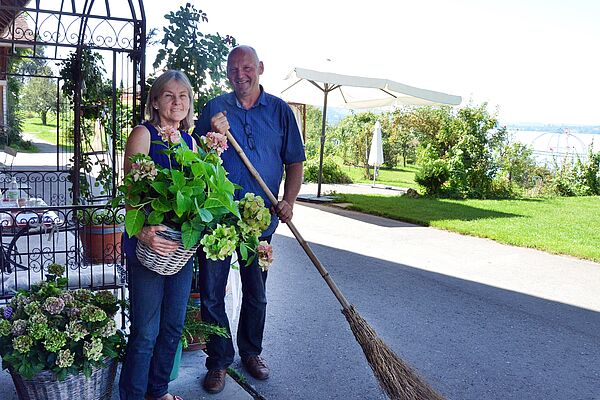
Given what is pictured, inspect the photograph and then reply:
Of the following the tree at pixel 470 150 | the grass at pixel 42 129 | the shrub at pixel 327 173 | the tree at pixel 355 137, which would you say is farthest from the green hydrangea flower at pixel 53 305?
the grass at pixel 42 129

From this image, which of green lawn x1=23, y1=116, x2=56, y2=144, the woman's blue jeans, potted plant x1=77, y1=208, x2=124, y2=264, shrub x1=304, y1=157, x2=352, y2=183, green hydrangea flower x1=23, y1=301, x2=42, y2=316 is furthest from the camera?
green lawn x1=23, y1=116, x2=56, y2=144

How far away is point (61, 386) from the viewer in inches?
108

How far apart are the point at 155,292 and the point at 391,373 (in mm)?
1301

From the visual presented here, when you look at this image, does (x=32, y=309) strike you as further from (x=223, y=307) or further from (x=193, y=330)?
(x=223, y=307)

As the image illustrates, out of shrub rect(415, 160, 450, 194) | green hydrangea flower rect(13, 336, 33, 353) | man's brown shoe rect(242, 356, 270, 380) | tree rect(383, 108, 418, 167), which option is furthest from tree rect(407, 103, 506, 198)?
green hydrangea flower rect(13, 336, 33, 353)

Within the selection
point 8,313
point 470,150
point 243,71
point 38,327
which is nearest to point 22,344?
point 38,327

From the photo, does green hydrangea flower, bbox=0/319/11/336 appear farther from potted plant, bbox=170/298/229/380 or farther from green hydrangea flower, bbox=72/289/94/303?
potted plant, bbox=170/298/229/380

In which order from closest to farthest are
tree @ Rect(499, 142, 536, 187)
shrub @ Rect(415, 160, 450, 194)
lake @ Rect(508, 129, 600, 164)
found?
1. shrub @ Rect(415, 160, 450, 194)
2. tree @ Rect(499, 142, 536, 187)
3. lake @ Rect(508, 129, 600, 164)

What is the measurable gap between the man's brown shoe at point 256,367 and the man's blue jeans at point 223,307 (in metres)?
0.03

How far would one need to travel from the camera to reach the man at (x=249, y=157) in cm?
331

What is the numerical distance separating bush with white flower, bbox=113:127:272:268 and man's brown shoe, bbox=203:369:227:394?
3.83 feet

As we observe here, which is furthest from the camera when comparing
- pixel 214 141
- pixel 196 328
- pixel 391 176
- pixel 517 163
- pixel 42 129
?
pixel 42 129

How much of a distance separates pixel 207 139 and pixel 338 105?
11310 millimetres

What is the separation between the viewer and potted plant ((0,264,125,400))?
2680 millimetres
